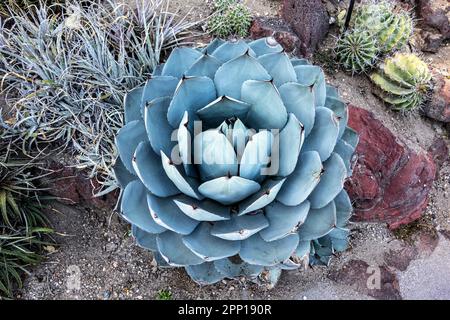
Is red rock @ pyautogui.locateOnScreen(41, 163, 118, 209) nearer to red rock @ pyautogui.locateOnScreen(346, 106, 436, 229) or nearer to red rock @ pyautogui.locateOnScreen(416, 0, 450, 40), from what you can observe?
red rock @ pyautogui.locateOnScreen(346, 106, 436, 229)

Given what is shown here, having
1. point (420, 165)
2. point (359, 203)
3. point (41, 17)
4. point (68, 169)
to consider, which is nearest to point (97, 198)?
point (68, 169)

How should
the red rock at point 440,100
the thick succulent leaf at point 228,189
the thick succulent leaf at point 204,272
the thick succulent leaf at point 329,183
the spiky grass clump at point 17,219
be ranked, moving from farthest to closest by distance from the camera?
the red rock at point 440,100, the spiky grass clump at point 17,219, the thick succulent leaf at point 204,272, the thick succulent leaf at point 329,183, the thick succulent leaf at point 228,189

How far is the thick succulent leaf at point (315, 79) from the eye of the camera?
6.59 ft

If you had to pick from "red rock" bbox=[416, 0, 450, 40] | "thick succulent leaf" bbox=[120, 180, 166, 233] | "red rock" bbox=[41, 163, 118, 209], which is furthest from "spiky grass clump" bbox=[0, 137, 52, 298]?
"red rock" bbox=[416, 0, 450, 40]

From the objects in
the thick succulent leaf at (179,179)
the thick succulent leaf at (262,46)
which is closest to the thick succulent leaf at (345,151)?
the thick succulent leaf at (262,46)

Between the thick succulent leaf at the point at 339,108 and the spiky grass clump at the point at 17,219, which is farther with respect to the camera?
the spiky grass clump at the point at 17,219

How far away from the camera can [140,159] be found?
6.07 ft

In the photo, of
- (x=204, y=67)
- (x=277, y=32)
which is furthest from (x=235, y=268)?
(x=277, y=32)

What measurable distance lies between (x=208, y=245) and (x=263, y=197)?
0.97 feet

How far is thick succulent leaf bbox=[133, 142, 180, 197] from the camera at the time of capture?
1.83 meters

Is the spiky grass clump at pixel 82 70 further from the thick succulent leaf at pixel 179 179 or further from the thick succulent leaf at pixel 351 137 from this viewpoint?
the thick succulent leaf at pixel 351 137

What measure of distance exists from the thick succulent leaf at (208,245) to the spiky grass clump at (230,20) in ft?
4.88

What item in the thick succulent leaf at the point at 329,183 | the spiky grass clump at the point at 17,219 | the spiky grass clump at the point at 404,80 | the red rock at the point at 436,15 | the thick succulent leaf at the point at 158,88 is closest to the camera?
A: the thick succulent leaf at the point at 329,183

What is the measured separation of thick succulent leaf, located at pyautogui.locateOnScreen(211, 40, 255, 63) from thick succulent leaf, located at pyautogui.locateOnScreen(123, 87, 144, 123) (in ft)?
1.21
